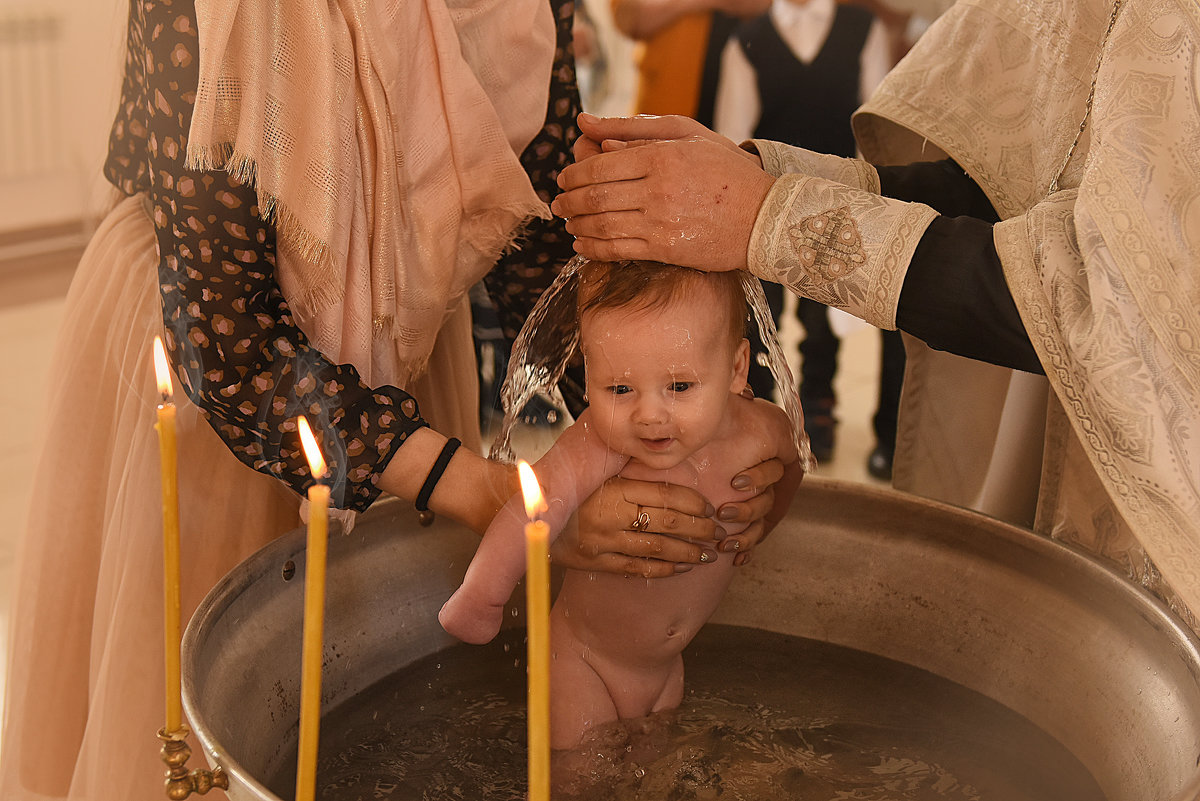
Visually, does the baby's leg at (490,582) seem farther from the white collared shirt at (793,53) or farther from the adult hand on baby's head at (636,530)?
the white collared shirt at (793,53)

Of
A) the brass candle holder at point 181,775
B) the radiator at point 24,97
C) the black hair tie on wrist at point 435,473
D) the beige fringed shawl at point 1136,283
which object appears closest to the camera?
the brass candle holder at point 181,775

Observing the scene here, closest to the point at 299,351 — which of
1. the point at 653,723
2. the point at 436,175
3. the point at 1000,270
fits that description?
the point at 436,175

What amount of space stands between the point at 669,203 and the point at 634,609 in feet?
1.15

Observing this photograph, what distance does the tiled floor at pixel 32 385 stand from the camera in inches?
95.3

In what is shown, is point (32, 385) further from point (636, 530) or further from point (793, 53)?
point (636, 530)

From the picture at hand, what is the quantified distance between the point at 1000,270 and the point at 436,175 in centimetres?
46

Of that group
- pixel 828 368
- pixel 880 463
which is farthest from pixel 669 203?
pixel 828 368

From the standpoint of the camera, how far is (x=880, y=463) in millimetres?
2604

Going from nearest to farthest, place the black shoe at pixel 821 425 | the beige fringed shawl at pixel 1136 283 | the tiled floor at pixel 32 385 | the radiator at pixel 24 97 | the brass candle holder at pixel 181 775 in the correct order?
1. the brass candle holder at pixel 181 775
2. the beige fringed shawl at pixel 1136 283
3. the tiled floor at pixel 32 385
4. the black shoe at pixel 821 425
5. the radiator at pixel 24 97

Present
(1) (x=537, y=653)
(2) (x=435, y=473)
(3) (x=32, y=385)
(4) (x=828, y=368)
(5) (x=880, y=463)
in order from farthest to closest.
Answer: (3) (x=32, y=385) < (4) (x=828, y=368) < (5) (x=880, y=463) < (2) (x=435, y=473) < (1) (x=537, y=653)

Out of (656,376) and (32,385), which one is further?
(32,385)

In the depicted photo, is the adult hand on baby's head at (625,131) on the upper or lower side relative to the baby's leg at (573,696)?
upper

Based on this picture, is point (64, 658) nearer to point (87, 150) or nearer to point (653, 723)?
point (87, 150)

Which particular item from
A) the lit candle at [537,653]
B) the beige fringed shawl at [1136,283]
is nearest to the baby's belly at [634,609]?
the beige fringed shawl at [1136,283]
